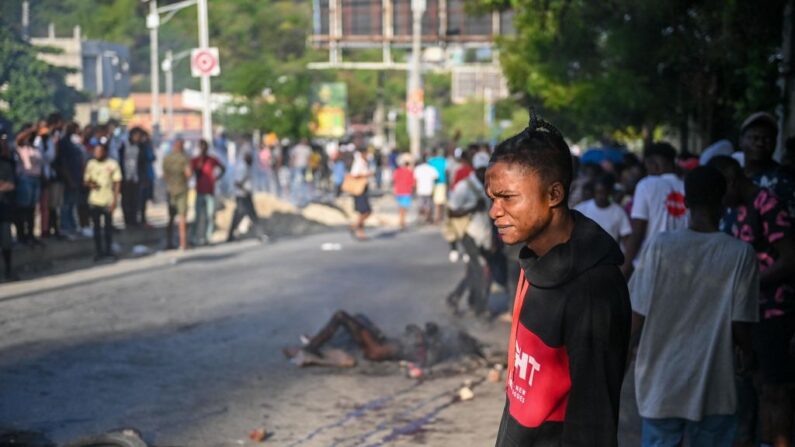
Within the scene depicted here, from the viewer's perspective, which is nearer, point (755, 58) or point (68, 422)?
point (68, 422)

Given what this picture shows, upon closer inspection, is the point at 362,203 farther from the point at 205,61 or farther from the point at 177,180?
the point at 205,61

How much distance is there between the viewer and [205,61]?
2327 cm

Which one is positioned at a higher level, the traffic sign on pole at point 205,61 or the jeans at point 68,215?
the traffic sign on pole at point 205,61

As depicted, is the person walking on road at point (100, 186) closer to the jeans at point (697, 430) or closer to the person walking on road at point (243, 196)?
the person walking on road at point (243, 196)

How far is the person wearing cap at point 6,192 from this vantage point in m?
13.7

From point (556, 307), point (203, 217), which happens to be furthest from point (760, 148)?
point (203, 217)

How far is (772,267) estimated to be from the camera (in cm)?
567

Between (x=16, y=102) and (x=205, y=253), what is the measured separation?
35.8 feet

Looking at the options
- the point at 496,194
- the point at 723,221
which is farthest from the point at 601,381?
the point at 723,221

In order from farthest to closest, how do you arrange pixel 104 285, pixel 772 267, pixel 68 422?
pixel 104 285 → pixel 68 422 → pixel 772 267

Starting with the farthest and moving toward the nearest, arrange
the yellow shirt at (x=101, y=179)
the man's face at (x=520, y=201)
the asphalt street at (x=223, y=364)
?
the yellow shirt at (x=101, y=179)
the asphalt street at (x=223, y=364)
the man's face at (x=520, y=201)

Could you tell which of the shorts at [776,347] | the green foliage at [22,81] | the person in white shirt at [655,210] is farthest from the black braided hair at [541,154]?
the green foliage at [22,81]

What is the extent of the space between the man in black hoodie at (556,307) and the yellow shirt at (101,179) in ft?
44.4

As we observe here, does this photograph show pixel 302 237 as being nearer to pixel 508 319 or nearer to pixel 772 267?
pixel 508 319
